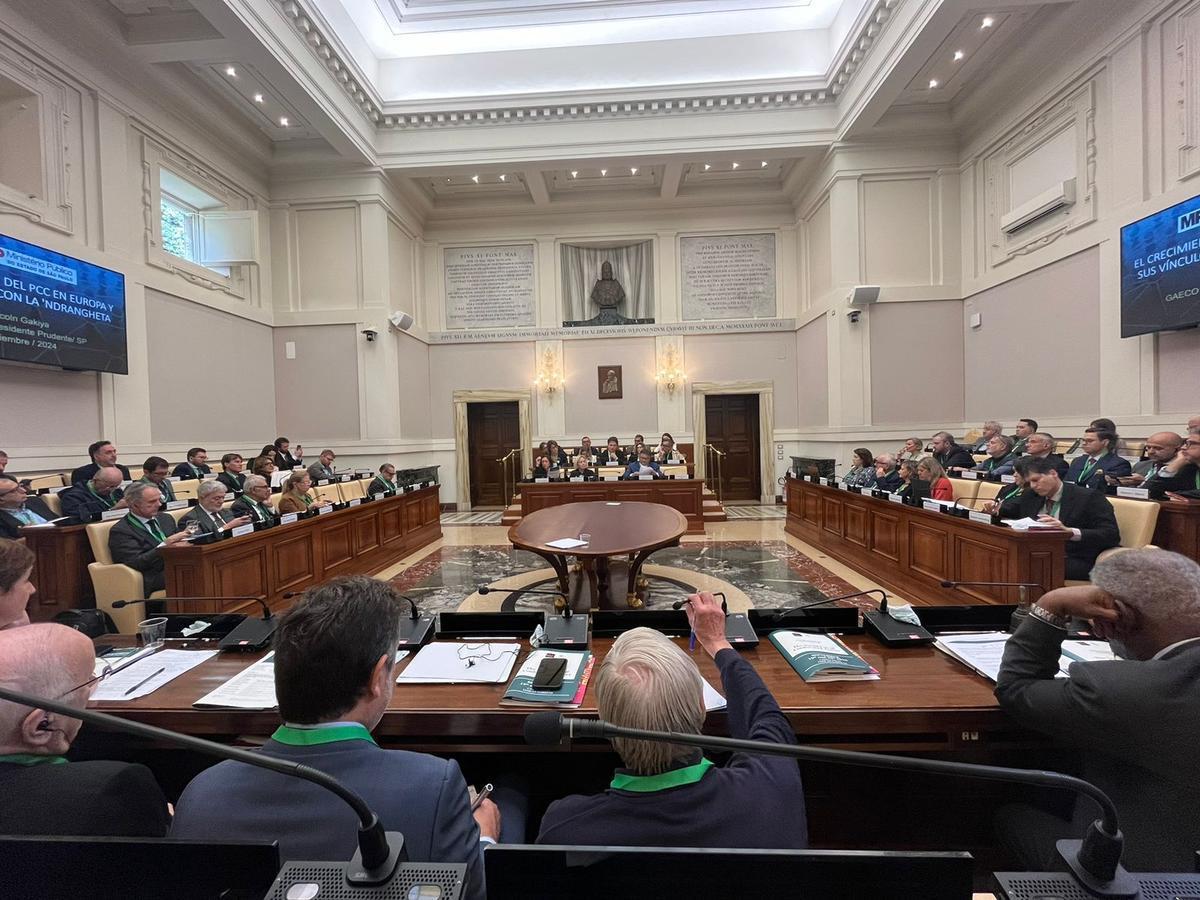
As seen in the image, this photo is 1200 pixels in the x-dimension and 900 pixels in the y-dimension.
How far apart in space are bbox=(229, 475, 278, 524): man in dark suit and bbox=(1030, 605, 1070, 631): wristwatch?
15.0 ft

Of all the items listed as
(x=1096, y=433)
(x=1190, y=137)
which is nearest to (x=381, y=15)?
(x=1190, y=137)

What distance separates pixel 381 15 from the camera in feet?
26.1

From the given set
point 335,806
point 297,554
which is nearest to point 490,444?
point 297,554

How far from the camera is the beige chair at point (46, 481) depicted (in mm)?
5090

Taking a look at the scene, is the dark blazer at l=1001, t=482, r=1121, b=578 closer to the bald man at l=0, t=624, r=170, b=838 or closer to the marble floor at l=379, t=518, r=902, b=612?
the marble floor at l=379, t=518, r=902, b=612

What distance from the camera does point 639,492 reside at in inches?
286

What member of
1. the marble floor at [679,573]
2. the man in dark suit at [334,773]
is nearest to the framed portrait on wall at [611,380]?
the marble floor at [679,573]

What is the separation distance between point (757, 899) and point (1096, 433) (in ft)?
19.8

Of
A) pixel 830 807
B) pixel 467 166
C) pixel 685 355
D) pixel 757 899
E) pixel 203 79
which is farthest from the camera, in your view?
pixel 685 355

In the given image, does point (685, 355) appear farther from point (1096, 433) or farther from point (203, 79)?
point (203, 79)

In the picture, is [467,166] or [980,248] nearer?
[980,248]

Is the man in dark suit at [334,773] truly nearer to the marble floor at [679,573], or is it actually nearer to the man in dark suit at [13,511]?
the marble floor at [679,573]

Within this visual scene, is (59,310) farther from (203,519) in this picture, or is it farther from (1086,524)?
(1086,524)

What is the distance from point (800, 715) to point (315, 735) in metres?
1.08
